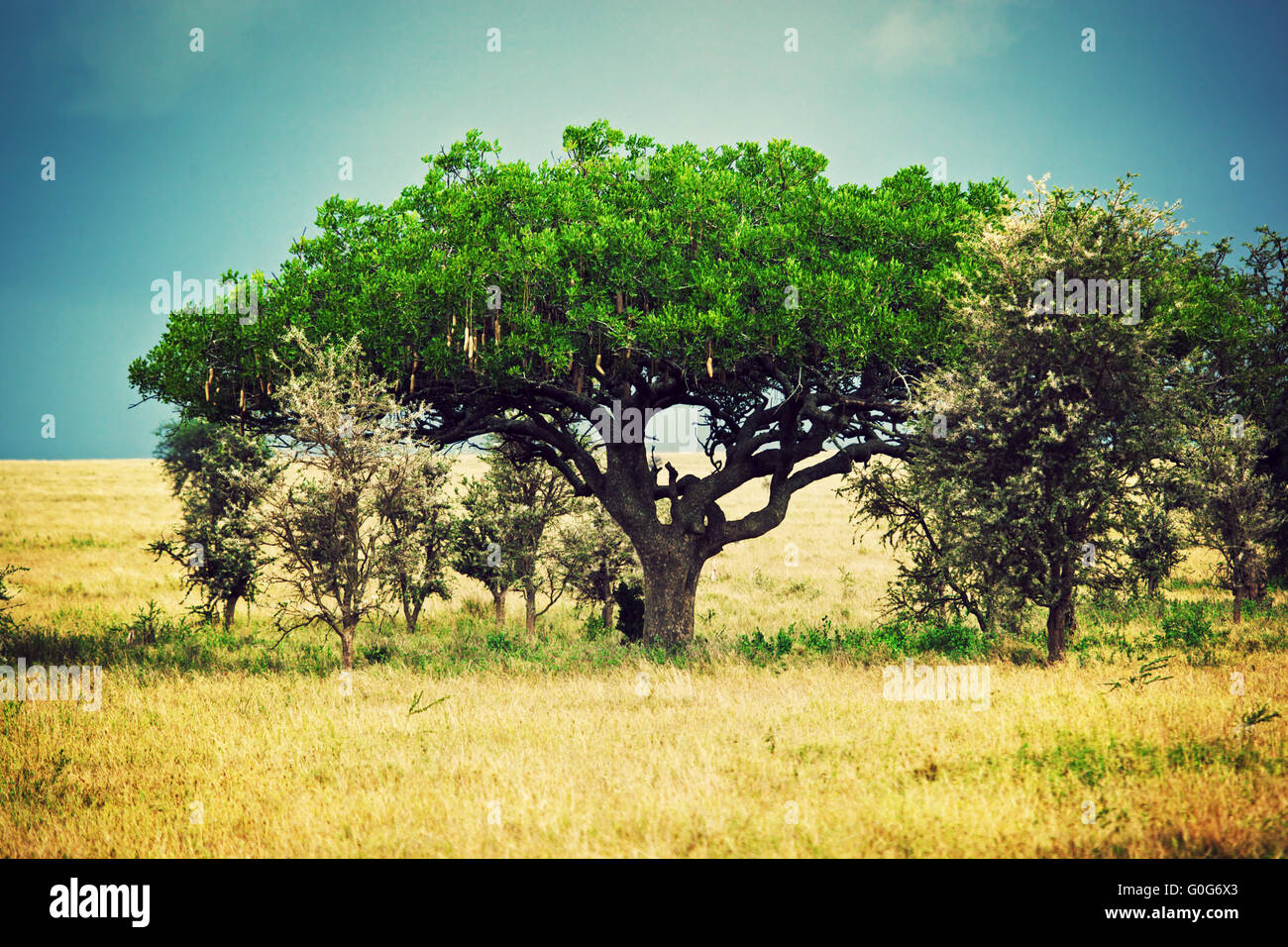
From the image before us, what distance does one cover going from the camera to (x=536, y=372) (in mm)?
15805

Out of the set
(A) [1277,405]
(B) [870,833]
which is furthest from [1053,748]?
(A) [1277,405]

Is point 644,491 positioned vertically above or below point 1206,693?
above

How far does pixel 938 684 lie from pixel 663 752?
5.89m

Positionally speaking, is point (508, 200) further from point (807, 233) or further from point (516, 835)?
point (516, 835)

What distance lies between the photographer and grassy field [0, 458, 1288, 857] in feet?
22.3

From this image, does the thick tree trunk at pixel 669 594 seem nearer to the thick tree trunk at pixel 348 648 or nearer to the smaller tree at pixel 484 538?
the smaller tree at pixel 484 538

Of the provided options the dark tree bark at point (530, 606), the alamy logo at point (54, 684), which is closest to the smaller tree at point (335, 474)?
the alamy logo at point (54, 684)

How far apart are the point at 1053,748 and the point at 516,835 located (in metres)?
6.05

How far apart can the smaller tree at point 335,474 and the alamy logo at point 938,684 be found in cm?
974

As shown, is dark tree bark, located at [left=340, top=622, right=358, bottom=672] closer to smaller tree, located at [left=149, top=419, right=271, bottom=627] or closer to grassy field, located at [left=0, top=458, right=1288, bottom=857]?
grassy field, located at [left=0, top=458, right=1288, bottom=857]

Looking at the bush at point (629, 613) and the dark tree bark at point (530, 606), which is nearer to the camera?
the bush at point (629, 613)

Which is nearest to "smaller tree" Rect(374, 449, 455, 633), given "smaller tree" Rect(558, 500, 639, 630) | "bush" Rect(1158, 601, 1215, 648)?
"smaller tree" Rect(558, 500, 639, 630)

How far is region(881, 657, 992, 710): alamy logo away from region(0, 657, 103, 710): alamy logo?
13.6 meters
